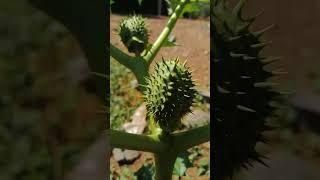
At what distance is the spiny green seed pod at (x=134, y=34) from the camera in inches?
75.4

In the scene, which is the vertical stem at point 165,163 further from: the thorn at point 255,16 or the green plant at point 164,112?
the thorn at point 255,16

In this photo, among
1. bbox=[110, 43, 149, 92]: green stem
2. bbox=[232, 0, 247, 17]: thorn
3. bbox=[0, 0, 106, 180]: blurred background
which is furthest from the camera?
bbox=[110, 43, 149, 92]: green stem

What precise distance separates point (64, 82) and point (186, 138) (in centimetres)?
42

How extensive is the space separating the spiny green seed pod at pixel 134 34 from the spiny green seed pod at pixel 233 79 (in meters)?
0.29

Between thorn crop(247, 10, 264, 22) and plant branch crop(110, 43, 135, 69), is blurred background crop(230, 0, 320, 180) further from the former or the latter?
plant branch crop(110, 43, 135, 69)

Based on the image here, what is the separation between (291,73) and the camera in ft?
5.89

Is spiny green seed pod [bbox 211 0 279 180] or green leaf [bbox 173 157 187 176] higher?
spiny green seed pod [bbox 211 0 279 180]

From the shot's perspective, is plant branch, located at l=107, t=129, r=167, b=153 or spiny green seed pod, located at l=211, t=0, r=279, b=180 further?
spiny green seed pod, located at l=211, t=0, r=279, b=180

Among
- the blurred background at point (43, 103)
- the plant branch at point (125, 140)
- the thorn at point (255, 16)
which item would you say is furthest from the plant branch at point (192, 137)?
the thorn at point (255, 16)

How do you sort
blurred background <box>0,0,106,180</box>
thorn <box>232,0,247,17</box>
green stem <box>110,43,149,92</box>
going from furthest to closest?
green stem <box>110,43,149,92</box> < thorn <box>232,0,247,17</box> < blurred background <box>0,0,106,180</box>

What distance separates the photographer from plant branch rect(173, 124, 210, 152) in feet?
5.75

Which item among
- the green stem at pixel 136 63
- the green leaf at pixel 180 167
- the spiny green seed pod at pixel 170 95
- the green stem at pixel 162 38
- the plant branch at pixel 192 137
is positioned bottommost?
the green leaf at pixel 180 167

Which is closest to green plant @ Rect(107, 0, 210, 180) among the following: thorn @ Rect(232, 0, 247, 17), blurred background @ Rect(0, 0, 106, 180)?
blurred background @ Rect(0, 0, 106, 180)

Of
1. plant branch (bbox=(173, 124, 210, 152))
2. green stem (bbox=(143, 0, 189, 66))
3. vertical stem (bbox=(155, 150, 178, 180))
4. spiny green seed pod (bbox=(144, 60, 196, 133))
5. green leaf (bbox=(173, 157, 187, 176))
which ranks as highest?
green stem (bbox=(143, 0, 189, 66))
